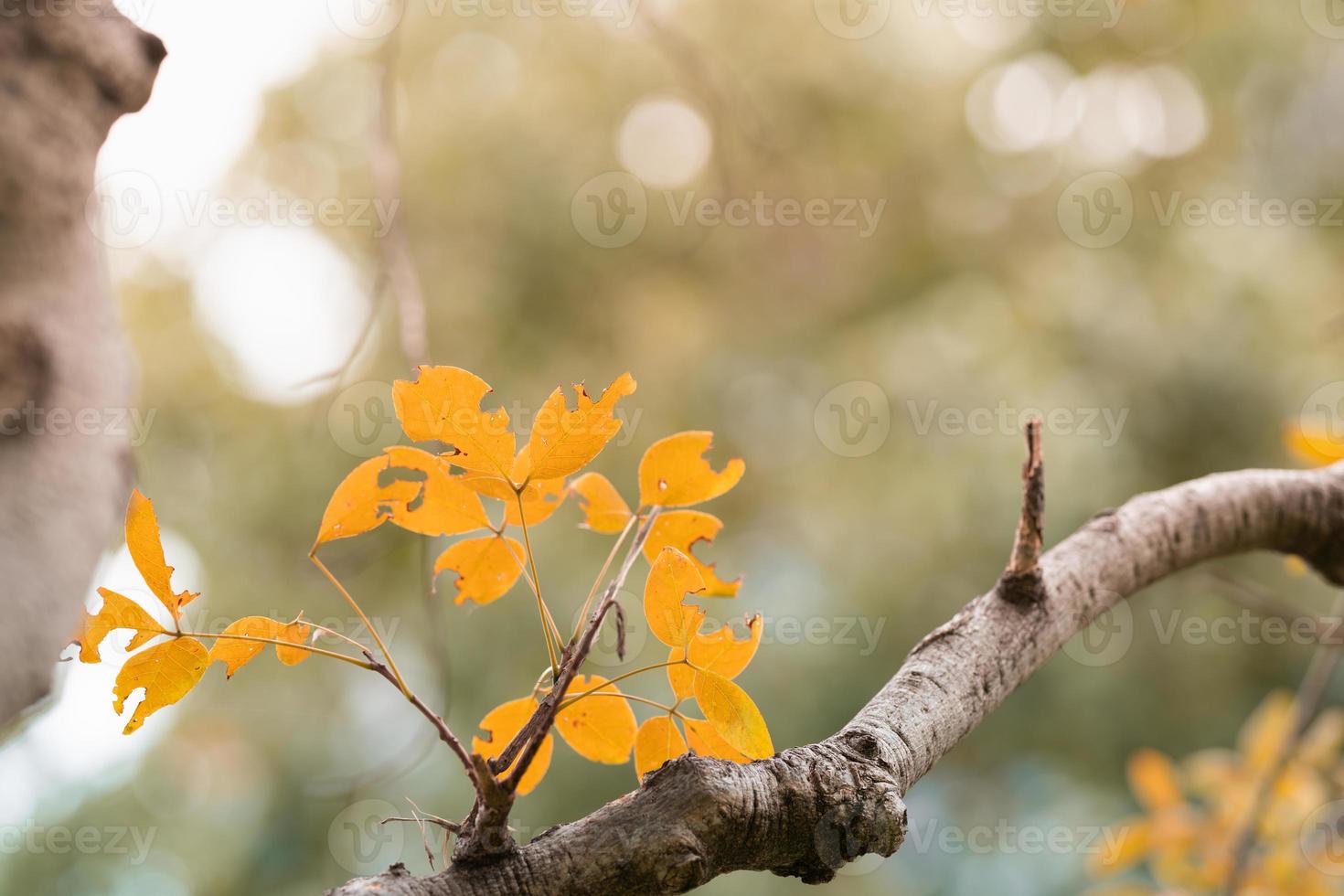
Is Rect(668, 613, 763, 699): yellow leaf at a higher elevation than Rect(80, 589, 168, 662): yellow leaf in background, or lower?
lower

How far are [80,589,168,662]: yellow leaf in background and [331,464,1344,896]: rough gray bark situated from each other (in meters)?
0.11

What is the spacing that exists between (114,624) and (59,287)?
14cm

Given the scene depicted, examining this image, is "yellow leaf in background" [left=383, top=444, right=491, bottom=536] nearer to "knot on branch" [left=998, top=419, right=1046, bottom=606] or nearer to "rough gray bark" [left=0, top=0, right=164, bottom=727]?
"rough gray bark" [left=0, top=0, right=164, bottom=727]

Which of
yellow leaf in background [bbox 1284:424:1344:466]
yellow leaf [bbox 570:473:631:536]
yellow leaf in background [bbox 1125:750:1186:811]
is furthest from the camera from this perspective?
yellow leaf in background [bbox 1125:750:1186:811]

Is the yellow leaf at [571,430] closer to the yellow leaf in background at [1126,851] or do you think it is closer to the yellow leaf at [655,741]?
the yellow leaf at [655,741]

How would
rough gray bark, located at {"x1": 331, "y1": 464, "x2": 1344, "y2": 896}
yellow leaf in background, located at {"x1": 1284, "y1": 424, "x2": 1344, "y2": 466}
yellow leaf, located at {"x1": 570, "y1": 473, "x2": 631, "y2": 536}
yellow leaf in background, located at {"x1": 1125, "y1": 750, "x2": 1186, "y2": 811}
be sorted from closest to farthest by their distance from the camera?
1. rough gray bark, located at {"x1": 331, "y1": 464, "x2": 1344, "y2": 896}
2. yellow leaf, located at {"x1": 570, "y1": 473, "x2": 631, "y2": 536}
3. yellow leaf in background, located at {"x1": 1284, "y1": 424, "x2": 1344, "y2": 466}
4. yellow leaf in background, located at {"x1": 1125, "y1": 750, "x2": 1186, "y2": 811}

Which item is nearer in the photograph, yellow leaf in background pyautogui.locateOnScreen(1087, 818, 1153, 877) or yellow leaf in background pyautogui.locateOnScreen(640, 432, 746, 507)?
yellow leaf in background pyautogui.locateOnScreen(640, 432, 746, 507)

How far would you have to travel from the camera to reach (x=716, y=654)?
33cm

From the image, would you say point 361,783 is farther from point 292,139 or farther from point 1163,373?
point 292,139

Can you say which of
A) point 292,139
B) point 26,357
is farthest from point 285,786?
point 26,357

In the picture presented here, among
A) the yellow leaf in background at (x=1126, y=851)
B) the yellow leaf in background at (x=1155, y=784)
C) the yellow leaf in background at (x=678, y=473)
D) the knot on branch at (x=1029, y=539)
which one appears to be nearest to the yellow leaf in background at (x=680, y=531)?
the yellow leaf in background at (x=678, y=473)

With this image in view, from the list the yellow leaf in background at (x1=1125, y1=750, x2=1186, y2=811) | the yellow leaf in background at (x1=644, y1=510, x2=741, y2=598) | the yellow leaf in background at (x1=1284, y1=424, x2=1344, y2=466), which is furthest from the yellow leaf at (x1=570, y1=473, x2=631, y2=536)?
the yellow leaf in background at (x1=1125, y1=750, x2=1186, y2=811)

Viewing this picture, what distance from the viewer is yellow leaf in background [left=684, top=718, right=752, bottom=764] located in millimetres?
337

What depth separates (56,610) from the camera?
294 millimetres
